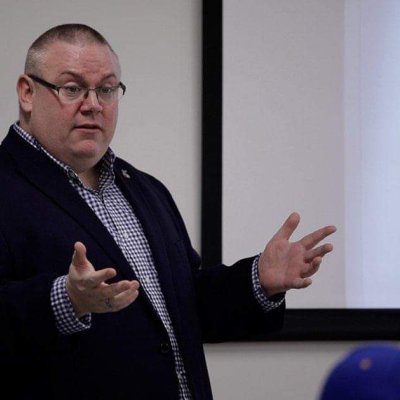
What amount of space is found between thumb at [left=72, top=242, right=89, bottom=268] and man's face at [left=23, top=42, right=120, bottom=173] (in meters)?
0.41

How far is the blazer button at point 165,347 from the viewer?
1854 mm

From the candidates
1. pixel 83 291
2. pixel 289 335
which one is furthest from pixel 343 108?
pixel 83 291

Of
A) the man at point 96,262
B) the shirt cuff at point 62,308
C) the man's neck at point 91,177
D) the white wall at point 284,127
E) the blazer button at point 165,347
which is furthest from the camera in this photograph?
the white wall at point 284,127

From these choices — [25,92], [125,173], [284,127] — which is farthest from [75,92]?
[284,127]

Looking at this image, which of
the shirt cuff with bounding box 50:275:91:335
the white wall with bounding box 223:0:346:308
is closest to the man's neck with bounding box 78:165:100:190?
the shirt cuff with bounding box 50:275:91:335

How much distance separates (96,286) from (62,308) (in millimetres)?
137

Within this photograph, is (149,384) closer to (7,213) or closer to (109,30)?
(7,213)

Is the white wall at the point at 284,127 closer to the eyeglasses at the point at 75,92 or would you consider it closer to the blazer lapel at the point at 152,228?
the blazer lapel at the point at 152,228

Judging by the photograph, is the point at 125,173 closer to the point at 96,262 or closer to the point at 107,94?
the point at 107,94

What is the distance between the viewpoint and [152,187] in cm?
212

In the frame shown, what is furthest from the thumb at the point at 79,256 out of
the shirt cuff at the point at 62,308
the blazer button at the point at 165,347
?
the blazer button at the point at 165,347

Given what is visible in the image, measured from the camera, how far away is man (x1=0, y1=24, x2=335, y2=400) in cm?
175

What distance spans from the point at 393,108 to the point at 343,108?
176mm

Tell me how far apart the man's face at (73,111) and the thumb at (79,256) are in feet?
1.34
